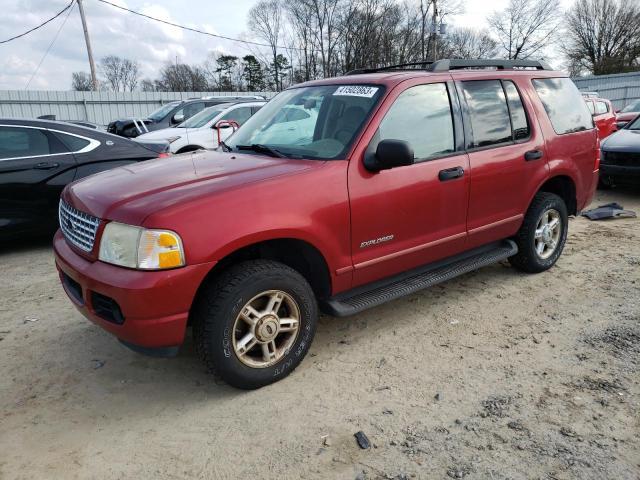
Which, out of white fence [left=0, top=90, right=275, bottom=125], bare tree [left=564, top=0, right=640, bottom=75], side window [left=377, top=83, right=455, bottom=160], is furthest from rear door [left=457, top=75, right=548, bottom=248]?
bare tree [left=564, top=0, right=640, bottom=75]

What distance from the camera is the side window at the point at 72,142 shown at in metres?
6.05

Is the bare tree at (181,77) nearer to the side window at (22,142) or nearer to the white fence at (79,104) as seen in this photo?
the white fence at (79,104)

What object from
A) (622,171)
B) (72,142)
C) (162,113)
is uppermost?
(162,113)

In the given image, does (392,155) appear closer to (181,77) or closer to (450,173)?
(450,173)

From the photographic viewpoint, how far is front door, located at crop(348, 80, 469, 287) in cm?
330

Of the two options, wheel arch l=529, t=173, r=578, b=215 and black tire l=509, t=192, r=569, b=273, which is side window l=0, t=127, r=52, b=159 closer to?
black tire l=509, t=192, r=569, b=273

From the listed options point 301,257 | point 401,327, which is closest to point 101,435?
point 301,257

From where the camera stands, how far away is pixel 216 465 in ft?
8.07

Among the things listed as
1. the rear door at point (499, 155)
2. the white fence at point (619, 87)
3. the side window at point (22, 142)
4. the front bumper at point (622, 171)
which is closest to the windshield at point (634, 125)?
the front bumper at point (622, 171)

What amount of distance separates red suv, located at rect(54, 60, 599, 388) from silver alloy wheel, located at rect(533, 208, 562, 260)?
39 millimetres

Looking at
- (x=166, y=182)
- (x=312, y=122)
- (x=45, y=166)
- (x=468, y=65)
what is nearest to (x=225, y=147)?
(x=312, y=122)

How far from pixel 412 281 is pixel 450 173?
2.77 feet

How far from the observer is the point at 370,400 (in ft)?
9.64

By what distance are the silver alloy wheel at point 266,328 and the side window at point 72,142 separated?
4267mm
